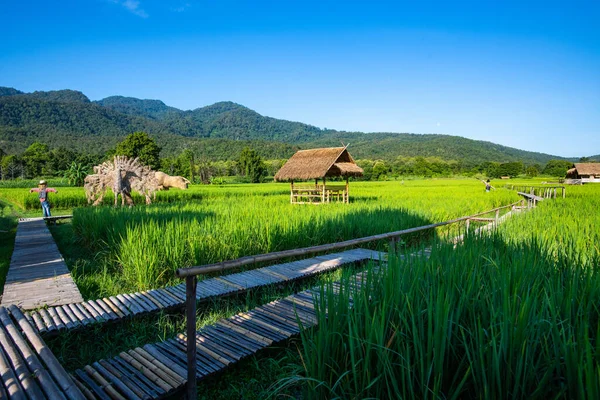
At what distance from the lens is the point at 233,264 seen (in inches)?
79.7

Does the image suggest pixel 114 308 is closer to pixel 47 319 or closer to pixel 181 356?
pixel 47 319

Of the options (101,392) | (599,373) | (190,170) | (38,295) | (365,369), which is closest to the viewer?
(599,373)

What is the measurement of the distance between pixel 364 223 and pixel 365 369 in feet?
19.9

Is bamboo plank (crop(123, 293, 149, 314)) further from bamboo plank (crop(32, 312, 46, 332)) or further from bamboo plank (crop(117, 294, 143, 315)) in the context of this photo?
bamboo plank (crop(32, 312, 46, 332))

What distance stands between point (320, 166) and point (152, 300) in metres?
12.4

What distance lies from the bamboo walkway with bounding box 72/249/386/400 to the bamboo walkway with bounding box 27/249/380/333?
73 cm

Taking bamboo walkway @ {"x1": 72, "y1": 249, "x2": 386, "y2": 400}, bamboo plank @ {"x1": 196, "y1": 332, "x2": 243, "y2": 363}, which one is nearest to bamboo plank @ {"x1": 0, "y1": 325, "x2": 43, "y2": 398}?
bamboo walkway @ {"x1": 72, "y1": 249, "x2": 386, "y2": 400}

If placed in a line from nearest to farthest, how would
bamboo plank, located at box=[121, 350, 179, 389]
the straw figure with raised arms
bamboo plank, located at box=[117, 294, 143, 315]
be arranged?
bamboo plank, located at box=[121, 350, 179, 389], bamboo plank, located at box=[117, 294, 143, 315], the straw figure with raised arms

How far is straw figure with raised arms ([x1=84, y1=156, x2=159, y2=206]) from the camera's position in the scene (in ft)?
37.7

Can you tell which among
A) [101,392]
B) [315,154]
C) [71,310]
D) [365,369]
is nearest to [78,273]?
[71,310]

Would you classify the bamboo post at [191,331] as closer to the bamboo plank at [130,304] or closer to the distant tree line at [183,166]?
the bamboo plank at [130,304]

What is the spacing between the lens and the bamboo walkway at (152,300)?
295 cm

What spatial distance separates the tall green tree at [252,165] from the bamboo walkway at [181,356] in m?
51.7

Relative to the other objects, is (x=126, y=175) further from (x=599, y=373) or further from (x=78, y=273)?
(x=599, y=373)
